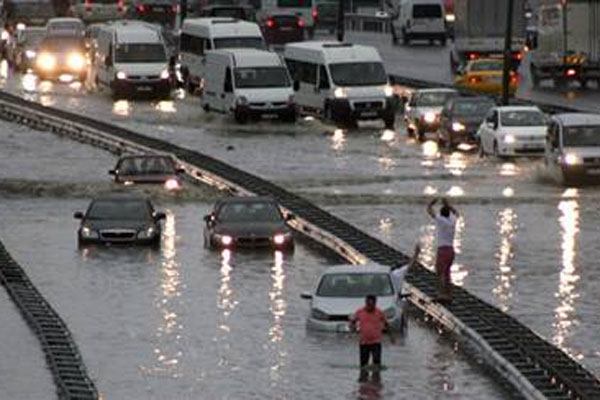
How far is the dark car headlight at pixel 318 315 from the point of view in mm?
35469

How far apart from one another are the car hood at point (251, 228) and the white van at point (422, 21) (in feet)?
220

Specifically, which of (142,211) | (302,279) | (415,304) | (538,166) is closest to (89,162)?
(538,166)

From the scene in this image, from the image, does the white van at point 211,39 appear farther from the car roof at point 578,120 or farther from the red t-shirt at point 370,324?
the red t-shirt at point 370,324

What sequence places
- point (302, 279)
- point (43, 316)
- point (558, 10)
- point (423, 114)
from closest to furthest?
point (43, 316) < point (302, 279) < point (423, 114) < point (558, 10)

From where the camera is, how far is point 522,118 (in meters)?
63.2

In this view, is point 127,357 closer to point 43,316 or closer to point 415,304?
point 43,316

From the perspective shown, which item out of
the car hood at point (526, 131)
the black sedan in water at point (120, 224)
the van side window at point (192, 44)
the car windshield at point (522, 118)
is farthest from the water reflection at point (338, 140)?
the black sedan in water at point (120, 224)

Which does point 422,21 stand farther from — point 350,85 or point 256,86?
point 350,85

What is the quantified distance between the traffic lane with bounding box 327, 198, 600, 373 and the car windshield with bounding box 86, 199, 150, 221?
15.9ft

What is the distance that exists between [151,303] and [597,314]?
7318 millimetres

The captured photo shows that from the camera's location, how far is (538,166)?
2361 inches

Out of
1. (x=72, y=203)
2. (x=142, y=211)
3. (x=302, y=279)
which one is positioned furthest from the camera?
(x=72, y=203)

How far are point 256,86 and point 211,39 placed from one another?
8.97 metres

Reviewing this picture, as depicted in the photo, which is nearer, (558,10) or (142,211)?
(142,211)
